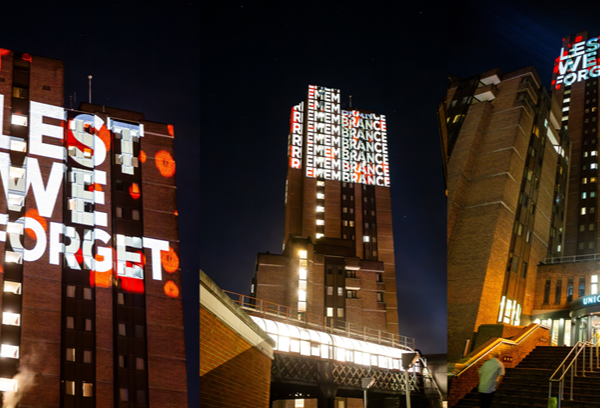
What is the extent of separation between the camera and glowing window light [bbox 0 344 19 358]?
122ft

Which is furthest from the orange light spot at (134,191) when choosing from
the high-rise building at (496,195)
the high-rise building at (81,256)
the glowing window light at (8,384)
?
the high-rise building at (496,195)

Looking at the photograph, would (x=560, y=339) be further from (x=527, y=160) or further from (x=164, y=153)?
(x=164, y=153)

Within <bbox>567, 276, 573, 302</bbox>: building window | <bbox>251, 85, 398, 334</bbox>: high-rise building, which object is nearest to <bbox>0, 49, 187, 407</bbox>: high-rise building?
<bbox>251, 85, 398, 334</bbox>: high-rise building

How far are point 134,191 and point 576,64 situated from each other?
169 feet

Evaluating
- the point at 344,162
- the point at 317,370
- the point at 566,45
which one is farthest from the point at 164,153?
the point at 566,45

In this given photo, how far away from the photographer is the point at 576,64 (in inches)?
2766

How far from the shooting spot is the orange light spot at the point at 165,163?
165ft

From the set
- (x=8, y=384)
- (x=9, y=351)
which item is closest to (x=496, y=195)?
(x=9, y=351)

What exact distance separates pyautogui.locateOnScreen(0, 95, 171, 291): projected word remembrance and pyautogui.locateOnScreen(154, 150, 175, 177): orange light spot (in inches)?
97.4

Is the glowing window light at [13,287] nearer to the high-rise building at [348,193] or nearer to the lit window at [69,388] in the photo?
the lit window at [69,388]

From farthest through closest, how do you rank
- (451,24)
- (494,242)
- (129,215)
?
(129,215) < (494,242) < (451,24)

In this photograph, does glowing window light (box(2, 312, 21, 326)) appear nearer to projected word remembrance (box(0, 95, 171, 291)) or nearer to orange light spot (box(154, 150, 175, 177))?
projected word remembrance (box(0, 95, 171, 291))

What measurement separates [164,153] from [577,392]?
4151 cm

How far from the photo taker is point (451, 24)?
21422mm
